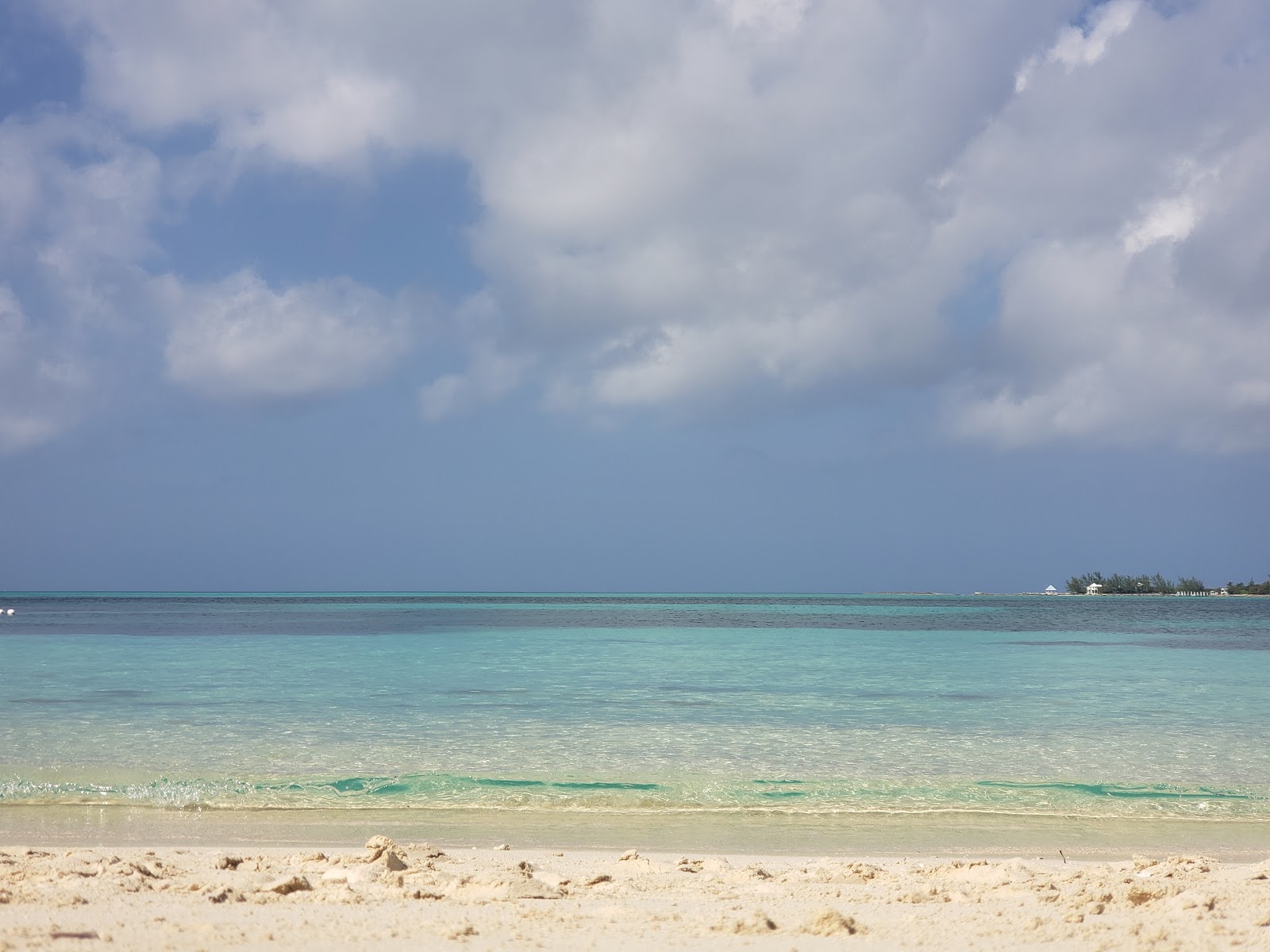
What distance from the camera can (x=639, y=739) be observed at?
11.7m

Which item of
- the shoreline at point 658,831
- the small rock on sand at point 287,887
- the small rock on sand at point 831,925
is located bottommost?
the shoreline at point 658,831

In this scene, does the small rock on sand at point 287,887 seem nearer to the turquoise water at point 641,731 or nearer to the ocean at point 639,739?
the ocean at point 639,739

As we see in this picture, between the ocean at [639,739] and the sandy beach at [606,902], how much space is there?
187 centimetres

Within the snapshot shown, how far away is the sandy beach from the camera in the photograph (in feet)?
14.0

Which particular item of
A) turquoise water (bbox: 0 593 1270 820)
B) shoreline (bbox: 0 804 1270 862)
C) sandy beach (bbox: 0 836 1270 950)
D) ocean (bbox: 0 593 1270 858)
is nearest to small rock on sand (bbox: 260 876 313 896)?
sandy beach (bbox: 0 836 1270 950)

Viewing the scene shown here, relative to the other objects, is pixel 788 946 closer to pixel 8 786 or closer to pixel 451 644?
pixel 8 786

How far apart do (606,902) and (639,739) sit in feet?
21.9

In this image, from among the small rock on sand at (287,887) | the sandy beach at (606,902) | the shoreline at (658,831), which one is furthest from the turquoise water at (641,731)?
the small rock on sand at (287,887)

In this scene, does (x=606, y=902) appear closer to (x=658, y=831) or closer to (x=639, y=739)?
(x=658, y=831)

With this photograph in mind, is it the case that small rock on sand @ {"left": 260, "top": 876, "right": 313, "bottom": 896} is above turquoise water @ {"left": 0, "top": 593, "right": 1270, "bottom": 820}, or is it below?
above

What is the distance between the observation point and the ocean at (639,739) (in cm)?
845

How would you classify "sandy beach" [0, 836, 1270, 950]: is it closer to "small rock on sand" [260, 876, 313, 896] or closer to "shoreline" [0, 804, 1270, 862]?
"small rock on sand" [260, 876, 313, 896]

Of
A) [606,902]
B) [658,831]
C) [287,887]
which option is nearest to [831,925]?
[606,902]

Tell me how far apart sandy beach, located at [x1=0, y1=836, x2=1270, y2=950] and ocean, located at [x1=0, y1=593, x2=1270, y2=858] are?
187cm
